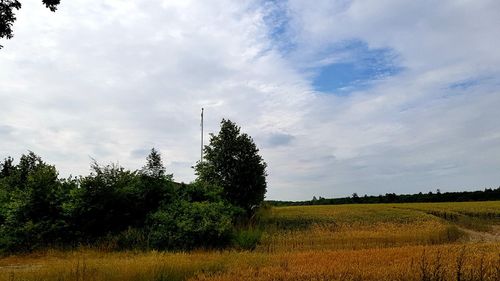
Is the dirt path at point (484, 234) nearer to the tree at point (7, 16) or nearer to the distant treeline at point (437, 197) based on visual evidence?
the tree at point (7, 16)

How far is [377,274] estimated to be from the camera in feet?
36.0

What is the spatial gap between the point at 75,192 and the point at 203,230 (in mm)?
8833

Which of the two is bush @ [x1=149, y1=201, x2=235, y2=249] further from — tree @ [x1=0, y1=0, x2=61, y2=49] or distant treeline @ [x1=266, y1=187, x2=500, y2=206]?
distant treeline @ [x1=266, y1=187, x2=500, y2=206]

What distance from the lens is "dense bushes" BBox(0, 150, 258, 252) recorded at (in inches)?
998

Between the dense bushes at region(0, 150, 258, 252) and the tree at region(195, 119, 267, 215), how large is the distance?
207 inches

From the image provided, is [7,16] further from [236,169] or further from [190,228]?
[236,169]

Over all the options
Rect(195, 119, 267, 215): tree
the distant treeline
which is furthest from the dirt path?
the distant treeline

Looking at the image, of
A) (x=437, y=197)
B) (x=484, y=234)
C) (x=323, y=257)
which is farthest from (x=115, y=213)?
(x=437, y=197)

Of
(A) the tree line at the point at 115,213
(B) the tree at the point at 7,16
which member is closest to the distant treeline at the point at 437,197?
(A) the tree line at the point at 115,213

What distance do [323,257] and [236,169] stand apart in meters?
19.8

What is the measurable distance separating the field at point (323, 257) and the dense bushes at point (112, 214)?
2.19 meters

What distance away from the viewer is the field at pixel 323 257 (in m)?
11.5

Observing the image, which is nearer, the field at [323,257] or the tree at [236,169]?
the field at [323,257]

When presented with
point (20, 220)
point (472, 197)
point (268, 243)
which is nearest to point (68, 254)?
point (20, 220)
